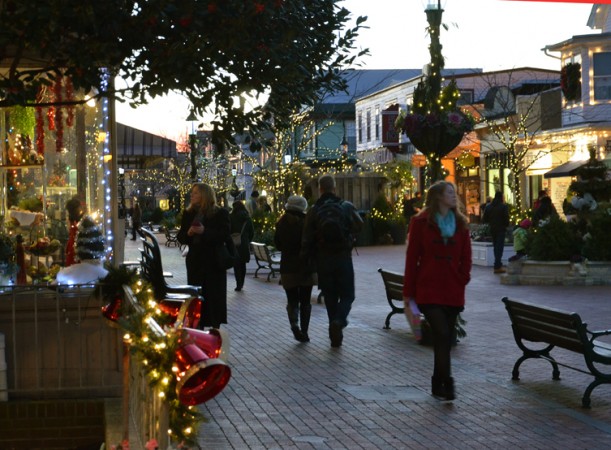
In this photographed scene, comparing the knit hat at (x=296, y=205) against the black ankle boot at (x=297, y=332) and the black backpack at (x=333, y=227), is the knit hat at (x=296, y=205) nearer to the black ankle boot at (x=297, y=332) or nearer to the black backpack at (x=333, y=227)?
the black backpack at (x=333, y=227)

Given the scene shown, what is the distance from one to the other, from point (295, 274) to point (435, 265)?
402 cm

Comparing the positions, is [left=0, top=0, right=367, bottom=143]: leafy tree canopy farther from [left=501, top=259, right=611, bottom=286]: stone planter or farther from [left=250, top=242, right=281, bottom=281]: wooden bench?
[left=250, top=242, right=281, bottom=281]: wooden bench

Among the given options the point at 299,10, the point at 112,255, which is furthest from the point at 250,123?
the point at 112,255

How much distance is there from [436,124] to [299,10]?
17.7 ft

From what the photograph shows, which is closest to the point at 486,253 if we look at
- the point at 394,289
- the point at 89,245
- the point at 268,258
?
the point at 268,258

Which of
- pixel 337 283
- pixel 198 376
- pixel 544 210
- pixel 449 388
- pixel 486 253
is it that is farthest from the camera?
pixel 486 253

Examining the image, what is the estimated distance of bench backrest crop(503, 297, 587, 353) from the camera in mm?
9375

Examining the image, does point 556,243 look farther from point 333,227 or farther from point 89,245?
point 89,245

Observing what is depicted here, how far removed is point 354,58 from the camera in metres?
9.79

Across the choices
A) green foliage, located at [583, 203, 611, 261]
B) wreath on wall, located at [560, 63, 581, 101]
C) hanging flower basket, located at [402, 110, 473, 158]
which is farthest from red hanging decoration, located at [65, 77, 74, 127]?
wreath on wall, located at [560, 63, 581, 101]

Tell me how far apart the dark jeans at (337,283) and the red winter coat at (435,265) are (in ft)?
10.5

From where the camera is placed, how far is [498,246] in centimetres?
2528

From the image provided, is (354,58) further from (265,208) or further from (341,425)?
(265,208)

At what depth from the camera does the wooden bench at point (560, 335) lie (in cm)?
930
